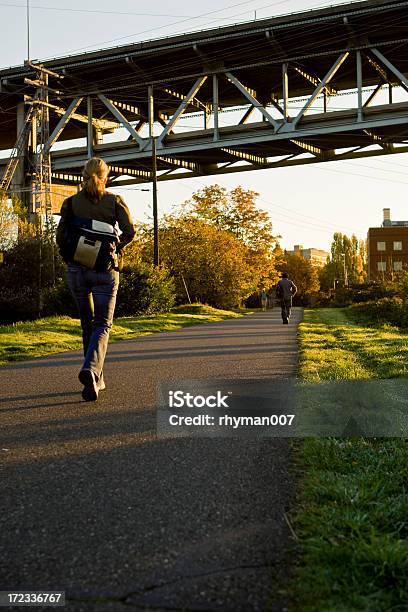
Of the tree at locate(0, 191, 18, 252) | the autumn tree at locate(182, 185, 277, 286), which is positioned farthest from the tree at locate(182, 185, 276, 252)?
the tree at locate(0, 191, 18, 252)

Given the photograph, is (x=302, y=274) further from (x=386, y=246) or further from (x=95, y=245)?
(x=95, y=245)

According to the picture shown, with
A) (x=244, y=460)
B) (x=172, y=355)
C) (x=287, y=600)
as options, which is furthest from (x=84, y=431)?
(x=172, y=355)

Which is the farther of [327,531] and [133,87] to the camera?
[133,87]

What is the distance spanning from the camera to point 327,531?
261cm

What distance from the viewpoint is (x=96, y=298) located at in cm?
602

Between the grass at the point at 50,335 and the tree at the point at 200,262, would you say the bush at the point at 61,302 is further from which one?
the tree at the point at 200,262

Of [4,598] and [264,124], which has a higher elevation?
[264,124]

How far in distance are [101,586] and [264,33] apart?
34.4 metres

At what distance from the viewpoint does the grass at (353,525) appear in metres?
2.12

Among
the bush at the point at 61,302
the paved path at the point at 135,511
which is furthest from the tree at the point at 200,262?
the paved path at the point at 135,511

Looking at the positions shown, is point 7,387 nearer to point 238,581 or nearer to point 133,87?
point 238,581

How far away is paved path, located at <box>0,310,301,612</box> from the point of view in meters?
2.22

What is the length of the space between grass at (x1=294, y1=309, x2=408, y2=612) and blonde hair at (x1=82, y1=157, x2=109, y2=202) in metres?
2.87

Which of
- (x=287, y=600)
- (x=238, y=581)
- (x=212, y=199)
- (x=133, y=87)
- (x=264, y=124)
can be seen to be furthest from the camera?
(x=212, y=199)
